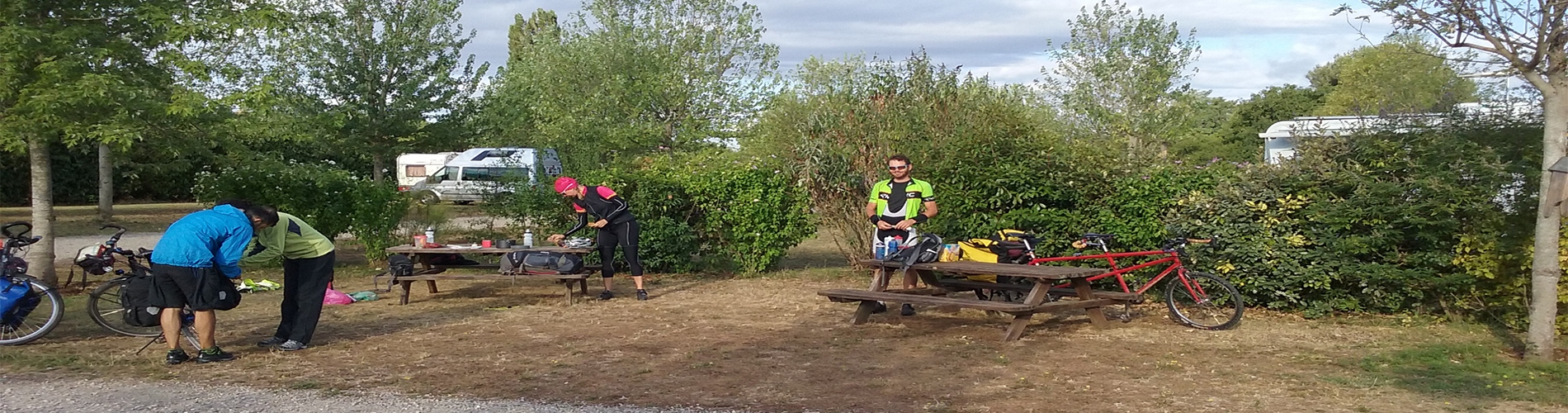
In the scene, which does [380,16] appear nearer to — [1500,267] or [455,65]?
[455,65]

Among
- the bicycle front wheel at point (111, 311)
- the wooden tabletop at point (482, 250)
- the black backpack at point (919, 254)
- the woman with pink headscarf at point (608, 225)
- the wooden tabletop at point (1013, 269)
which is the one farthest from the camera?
the woman with pink headscarf at point (608, 225)

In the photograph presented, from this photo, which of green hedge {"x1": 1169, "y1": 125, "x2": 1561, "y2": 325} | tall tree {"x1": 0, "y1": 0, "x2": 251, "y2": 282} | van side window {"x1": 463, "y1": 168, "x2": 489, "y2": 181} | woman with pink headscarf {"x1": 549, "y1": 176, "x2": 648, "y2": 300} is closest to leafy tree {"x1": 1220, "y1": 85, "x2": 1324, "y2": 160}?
van side window {"x1": 463, "y1": 168, "x2": 489, "y2": 181}

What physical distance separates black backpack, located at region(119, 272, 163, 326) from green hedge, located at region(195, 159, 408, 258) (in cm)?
567

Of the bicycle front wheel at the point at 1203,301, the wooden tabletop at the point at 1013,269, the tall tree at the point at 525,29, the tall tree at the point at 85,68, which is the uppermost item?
the tall tree at the point at 525,29

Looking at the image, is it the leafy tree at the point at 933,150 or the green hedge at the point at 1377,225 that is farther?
the leafy tree at the point at 933,150

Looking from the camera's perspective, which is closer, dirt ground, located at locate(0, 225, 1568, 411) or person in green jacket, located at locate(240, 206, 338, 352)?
dirt ground, located at locate(0, 225, 1568, 411)

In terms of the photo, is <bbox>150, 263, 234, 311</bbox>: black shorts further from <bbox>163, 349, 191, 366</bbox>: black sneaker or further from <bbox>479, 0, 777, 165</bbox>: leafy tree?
<bbox>479, 0, 777, 165</bbox>: leafy tree

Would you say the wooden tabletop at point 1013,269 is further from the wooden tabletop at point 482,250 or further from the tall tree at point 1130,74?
the tall tree at point 1130,74

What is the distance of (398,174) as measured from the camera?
112 feet

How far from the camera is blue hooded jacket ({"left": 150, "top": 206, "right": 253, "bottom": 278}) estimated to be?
672 cm

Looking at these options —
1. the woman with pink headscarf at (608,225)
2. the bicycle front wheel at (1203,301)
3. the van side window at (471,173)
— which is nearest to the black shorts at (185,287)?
the woman with pink headscarf at (608,225)

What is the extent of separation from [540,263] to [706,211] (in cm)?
307

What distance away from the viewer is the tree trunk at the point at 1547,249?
6465 millimetres

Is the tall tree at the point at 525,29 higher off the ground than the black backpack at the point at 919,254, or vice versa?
the tall tree at the point at 525,29
